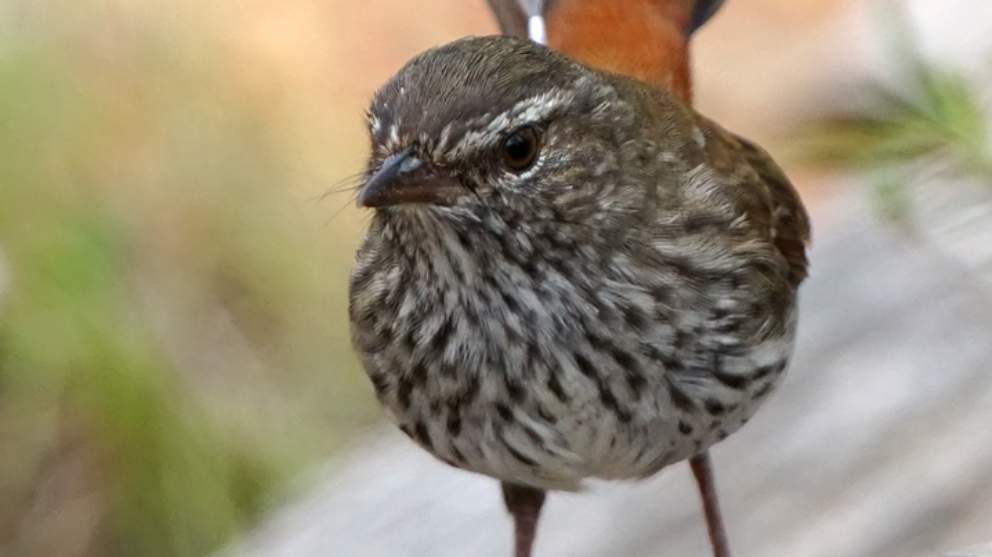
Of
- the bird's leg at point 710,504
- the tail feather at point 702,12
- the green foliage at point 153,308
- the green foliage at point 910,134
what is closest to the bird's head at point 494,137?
the tail feather at point 702,12

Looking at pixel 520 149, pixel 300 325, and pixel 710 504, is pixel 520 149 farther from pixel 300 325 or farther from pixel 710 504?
pixel 300 325

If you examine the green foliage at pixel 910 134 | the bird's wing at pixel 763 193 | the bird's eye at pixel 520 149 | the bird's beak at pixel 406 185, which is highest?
the green foliage at pixel 910 134

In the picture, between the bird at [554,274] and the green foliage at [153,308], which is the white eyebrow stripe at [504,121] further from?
the green foliage at [153,308]

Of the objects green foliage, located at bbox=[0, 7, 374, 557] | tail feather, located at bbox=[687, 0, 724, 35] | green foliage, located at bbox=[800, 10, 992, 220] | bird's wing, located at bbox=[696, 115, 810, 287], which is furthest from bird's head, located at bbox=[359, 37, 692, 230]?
green foliage, located at bbox=[0, 7, 374, 557]

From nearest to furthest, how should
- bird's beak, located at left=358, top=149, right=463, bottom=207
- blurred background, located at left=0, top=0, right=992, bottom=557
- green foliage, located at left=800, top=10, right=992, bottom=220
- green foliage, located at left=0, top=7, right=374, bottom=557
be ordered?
bird's beak, located at left=358, top=149, right=463, bottom=207 → green foliage, located at left=800, top=10, right=992, bottom=220 → blurred background, located at left=0, top=0, right=992, bottom=557 → green foliage, located at left=0, top=7, right=374, bottom=557

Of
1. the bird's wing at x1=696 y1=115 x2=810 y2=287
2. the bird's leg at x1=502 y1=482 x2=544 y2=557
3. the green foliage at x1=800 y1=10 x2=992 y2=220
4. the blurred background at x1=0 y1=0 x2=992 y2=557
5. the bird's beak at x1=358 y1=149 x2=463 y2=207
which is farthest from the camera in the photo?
the blurred background at x1=0 y1=0 x2=992 y2=557

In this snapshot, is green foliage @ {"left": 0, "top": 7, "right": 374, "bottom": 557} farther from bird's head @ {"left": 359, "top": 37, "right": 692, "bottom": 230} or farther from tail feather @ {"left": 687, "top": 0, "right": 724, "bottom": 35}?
bird's head @ {"left": 359, "top": 37, "right": 692, "bottom": 230}
